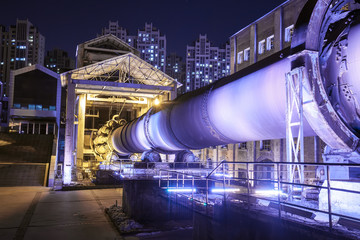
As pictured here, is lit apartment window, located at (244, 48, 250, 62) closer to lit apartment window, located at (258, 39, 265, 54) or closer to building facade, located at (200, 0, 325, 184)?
building facade, located at (200, 0, 325, 184)

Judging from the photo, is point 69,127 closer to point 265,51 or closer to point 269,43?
point 265,51

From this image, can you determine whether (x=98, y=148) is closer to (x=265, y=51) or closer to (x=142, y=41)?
(x=265, y=51)

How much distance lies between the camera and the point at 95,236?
400 inches

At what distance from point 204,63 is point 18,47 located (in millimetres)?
72010

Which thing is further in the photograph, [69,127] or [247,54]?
[247,54]

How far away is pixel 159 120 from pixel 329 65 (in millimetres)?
5535

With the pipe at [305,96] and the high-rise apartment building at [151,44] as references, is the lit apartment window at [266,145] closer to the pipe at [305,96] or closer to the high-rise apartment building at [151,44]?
the pipe at [305,96]

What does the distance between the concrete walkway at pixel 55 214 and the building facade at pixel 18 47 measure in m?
115

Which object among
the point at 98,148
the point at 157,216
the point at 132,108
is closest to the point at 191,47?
the point at 132,108

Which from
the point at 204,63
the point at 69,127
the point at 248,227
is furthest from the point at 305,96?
the point at 204,63

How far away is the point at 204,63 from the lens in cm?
12256

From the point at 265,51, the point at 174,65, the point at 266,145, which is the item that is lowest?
the point at 266,145

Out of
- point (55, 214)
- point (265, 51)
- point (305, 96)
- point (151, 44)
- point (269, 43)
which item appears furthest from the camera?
point (151, 44)

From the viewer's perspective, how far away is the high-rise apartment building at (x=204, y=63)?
4732 inches
